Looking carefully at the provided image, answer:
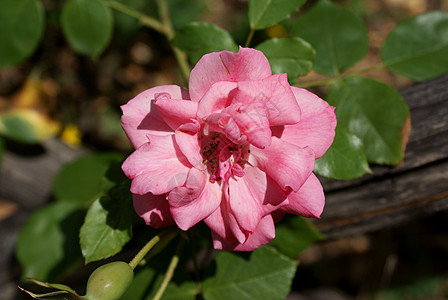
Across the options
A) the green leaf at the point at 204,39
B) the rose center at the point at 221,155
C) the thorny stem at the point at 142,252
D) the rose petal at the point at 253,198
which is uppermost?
the green leaf at the point at 204,39

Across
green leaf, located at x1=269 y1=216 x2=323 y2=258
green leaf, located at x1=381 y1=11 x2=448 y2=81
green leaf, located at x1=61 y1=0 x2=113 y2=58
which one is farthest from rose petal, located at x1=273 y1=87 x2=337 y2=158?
green leaf, located at x1=61 y1=0 x2=113 y2=58

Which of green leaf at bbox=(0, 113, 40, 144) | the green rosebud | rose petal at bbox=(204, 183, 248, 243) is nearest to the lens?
the green rosebud

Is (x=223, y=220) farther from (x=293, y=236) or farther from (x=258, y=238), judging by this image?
(x=293, y=236)

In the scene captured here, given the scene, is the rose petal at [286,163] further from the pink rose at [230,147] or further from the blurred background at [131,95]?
the blurred background at [131,95]

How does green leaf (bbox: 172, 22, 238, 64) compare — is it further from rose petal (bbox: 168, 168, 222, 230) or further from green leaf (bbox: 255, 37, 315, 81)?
rose petal (bbox: 168, 168, 222, 230)

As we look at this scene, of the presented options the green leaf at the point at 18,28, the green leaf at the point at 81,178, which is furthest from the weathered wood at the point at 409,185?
the green leaf at the point at 18,28

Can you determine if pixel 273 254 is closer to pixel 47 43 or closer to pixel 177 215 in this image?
pixel 177 215
